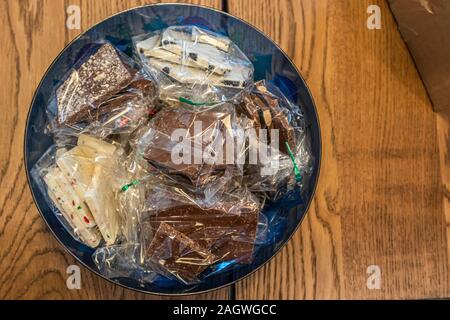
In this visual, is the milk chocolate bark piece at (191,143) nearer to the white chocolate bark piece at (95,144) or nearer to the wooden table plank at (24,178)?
the white chocolate bark piece at (95,144)

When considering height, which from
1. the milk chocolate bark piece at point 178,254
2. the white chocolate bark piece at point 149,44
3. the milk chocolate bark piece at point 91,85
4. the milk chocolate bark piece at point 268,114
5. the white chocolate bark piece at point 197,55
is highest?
the white chocolate bark piece at point 149,44

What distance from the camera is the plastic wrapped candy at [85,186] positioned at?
0.69m

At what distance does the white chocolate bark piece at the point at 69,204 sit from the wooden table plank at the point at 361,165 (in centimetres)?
32

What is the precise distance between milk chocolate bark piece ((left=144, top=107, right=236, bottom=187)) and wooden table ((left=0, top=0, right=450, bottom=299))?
24 cm

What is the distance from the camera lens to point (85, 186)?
27.4 inches

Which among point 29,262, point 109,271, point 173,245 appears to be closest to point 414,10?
point 173,245

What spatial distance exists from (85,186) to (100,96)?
0.15 metres

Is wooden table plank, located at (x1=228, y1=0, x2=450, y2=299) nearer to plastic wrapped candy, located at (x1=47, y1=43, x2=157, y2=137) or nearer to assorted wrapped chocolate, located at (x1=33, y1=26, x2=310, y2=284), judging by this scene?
assorted wrapped chocolate, located at (x1=33, y1=26, x2=310, y2=284)

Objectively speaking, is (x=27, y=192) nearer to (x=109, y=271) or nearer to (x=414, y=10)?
(x=109, y=271)

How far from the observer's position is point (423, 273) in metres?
0.85

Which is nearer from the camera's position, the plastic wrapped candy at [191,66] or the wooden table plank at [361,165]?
the plastic wrapped candy at [191,66]

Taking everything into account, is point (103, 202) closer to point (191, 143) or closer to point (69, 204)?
point (69, 204)

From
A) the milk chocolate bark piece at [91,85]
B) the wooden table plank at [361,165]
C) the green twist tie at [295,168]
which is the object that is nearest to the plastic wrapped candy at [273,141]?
the green twist tie at [295,168]

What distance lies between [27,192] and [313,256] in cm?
54
